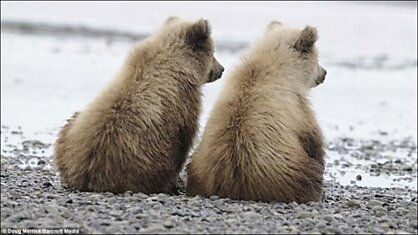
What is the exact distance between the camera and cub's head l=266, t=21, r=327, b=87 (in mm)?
7732

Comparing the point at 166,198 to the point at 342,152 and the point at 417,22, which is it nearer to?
the point at 342,152

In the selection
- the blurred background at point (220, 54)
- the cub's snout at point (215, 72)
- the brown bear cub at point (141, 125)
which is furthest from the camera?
the blurred background at point (220, 54)

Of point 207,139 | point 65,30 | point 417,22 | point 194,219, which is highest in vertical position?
point 417,22

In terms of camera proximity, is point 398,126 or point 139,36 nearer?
point 398,126

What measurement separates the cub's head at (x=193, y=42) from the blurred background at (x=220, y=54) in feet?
0.74

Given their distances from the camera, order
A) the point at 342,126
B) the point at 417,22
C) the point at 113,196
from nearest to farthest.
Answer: the point at 113,196 → the point at 342,126 → the point at 417,22

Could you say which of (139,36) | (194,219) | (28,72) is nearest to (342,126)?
(28,72)

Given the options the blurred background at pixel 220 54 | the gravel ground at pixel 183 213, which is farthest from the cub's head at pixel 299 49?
the gravel ground at pixel 183 213

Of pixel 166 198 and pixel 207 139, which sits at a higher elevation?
pixel 207 139

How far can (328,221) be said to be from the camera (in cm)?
632

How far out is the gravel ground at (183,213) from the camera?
5770mm

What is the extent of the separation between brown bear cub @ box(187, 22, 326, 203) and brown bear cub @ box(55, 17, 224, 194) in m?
0.22

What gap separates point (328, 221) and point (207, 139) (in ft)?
4.38

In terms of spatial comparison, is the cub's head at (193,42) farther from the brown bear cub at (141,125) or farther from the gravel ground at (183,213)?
the gravel ground at (183,213)
